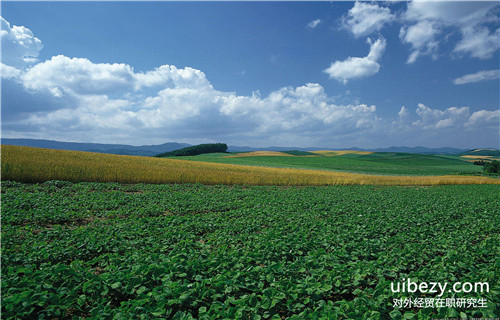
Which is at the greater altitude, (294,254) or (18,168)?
(18,168)

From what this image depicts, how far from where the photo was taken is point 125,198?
14.6m

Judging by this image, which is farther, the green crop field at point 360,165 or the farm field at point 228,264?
the green crop field at point 360,165

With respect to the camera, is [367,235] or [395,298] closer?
[395,298]

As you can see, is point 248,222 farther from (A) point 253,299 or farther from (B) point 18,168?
(B) point 18,168

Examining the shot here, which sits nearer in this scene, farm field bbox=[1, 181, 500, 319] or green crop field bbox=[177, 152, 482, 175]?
farm field bbox=[1, 181, 500, 319]

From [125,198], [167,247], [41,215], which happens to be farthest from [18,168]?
[167,247]

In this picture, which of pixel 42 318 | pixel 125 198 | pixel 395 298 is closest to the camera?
pixel 42 318

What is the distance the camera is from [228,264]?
5.70m

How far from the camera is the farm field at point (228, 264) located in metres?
4.11

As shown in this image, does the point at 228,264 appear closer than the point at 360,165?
Yes

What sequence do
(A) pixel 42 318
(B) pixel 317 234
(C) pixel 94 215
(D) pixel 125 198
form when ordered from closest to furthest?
(A) pixel 42 318, (B) pixel 317 234, (C) pixel 94 215, (D) pixel 125 198

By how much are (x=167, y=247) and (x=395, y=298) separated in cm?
581

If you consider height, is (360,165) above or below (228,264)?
below

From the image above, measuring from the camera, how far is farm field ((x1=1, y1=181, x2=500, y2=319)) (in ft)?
13.5
